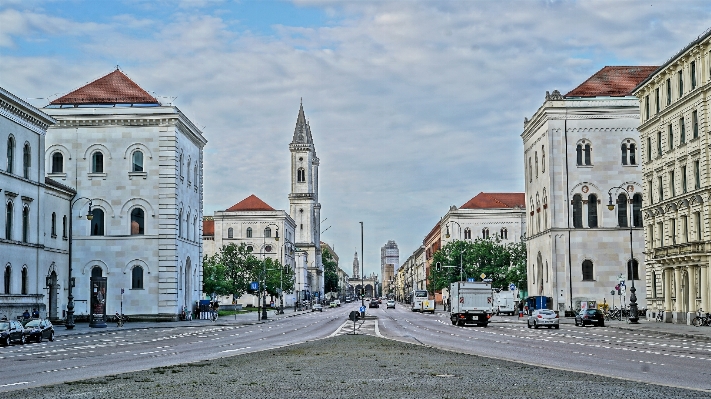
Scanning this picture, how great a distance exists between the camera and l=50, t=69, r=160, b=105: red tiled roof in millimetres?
78375

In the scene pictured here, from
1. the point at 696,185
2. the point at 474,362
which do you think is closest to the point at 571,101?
the point at 696,185

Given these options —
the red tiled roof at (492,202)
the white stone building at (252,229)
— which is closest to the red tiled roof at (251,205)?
the white stone building at (252,229)

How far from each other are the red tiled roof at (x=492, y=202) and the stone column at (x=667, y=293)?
9644cm

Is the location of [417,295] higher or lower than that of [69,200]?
lower

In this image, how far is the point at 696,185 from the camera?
57.3m

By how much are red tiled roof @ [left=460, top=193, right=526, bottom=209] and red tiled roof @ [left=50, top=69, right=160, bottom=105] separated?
3537 inches

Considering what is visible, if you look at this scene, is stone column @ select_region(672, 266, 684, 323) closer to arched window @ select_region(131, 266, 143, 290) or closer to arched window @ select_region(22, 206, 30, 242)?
arched window @ select_region(131, 266, 143, 290)

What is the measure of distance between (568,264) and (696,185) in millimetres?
32152

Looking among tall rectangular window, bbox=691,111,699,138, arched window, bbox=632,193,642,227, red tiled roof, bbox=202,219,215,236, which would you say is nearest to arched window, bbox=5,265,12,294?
tall rectangular window, bbox=691,111,699,138

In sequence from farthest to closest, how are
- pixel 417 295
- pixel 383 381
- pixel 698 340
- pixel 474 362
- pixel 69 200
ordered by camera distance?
1. pixel 417 295
2. pixel 69 200
3. pixel 698 340
4. pixel 474 362
5. pixel 383 381

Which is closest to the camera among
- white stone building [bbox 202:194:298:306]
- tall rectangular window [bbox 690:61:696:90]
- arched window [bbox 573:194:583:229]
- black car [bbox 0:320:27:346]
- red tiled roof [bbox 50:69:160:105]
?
black car [bbox 0:320:27:346]

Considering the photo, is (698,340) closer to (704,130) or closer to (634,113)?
(704,130)

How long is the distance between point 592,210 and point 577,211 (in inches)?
55.3

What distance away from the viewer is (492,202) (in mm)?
162750
